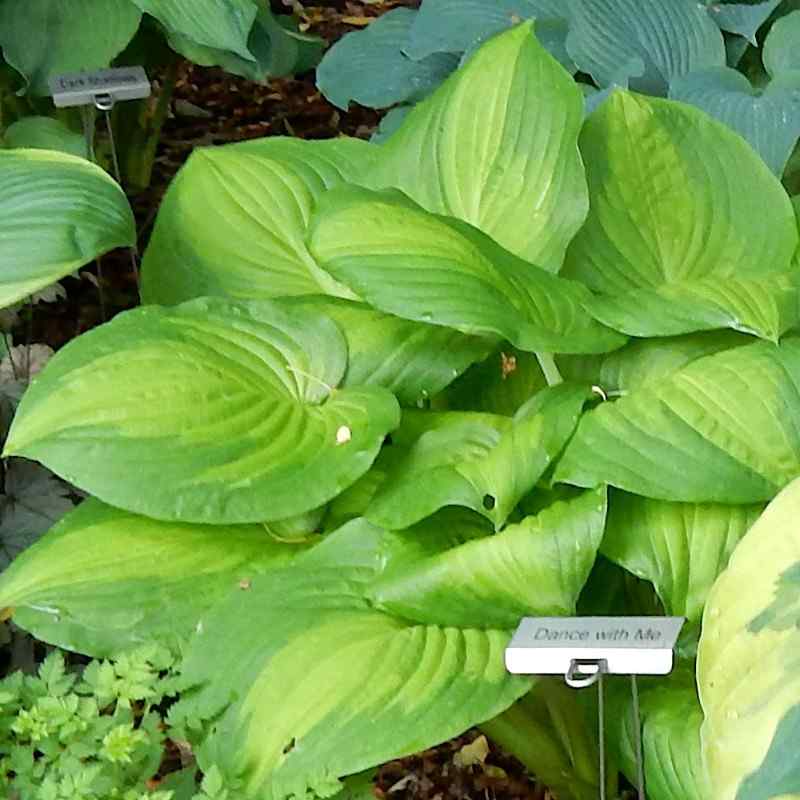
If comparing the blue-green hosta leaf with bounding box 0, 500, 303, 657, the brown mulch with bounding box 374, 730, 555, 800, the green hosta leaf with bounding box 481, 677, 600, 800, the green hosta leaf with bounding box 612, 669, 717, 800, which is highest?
the blue-green hosta leaf with bounding box 0, 500, 303, 657

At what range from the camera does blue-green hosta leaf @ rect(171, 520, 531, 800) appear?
88 cm

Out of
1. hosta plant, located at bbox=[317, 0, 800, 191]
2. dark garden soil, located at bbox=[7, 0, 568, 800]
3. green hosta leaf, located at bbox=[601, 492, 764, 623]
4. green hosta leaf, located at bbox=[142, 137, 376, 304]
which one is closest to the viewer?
green hosta leaf, located at bbox=[601, 492, 764, 623]

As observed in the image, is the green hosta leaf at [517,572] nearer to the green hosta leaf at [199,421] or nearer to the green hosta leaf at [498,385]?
the green hosta leaf at [199,421]

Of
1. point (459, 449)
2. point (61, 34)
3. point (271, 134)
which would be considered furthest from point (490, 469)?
point (271, 134)

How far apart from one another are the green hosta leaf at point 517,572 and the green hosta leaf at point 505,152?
10.0 inches

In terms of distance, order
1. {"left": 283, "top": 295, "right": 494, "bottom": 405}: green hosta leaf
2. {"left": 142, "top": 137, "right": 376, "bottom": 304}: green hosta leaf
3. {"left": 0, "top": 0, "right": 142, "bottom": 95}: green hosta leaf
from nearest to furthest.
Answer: {"left": 283, "top": 295, "right": 494, "bottom": 405}: green hosta leaf, {"left": 142, "top": 137, "right": 376, "bottom": 304}: green hosta leaf, {"left": 0, "top": 0, "right": 142, "bottom": 95}: green hosta leaf

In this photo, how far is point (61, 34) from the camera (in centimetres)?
169

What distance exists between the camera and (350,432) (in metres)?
1.01

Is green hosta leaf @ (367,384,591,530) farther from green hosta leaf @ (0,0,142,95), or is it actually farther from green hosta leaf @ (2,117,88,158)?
green hosta leaf @ (0,0,142,95)

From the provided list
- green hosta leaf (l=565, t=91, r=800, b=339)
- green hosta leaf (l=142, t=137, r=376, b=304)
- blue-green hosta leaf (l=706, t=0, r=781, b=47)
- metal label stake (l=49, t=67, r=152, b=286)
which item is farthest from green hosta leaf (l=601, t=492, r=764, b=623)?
blue-green hosta leaf (l=706, t=0, r=781, b=47)

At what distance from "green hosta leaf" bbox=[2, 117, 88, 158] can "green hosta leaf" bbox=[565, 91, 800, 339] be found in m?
0.69

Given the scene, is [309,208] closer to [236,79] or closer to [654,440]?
[654,440]

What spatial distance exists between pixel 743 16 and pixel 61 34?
0.83 meters

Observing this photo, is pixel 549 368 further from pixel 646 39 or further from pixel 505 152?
pixel 646 39
